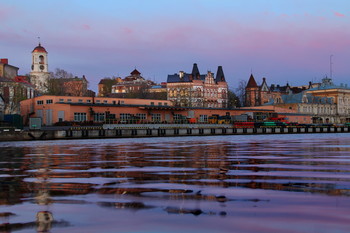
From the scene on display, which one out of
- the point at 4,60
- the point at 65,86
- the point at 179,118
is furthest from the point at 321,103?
the point at 4,60

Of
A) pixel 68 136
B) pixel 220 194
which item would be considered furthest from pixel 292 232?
pixel 68 136

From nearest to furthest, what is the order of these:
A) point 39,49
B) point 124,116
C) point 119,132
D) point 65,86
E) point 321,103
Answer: point 119,132 → point 124,116 → point 65,86 → point 321,103 → point 39,49

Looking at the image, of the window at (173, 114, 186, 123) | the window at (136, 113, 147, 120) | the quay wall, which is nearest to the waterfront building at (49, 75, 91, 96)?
the window at (173, 114, 186, 123)

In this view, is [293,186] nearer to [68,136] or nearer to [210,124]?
[68,136]

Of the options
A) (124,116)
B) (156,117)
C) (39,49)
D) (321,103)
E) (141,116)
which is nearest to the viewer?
(124,116)

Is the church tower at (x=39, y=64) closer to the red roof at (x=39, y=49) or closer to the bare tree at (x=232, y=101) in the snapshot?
the red roof at (x=39, y=49)

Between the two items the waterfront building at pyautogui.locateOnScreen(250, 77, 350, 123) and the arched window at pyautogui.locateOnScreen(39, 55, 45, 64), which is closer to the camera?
the waterfront building at pyautogui.locateOnScreen(250, 77, 350, 123)

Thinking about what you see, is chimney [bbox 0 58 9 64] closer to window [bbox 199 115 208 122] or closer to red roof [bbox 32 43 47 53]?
red roof [bbox 32 43 47 53]

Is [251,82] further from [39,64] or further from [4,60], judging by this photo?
[4,60]

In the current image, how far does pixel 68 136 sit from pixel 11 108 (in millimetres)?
46449

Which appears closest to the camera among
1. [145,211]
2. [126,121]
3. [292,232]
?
[292,232]

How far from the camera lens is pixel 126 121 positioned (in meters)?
85.3

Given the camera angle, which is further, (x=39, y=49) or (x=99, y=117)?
(x=39, y=49)

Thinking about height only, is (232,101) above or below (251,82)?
below
